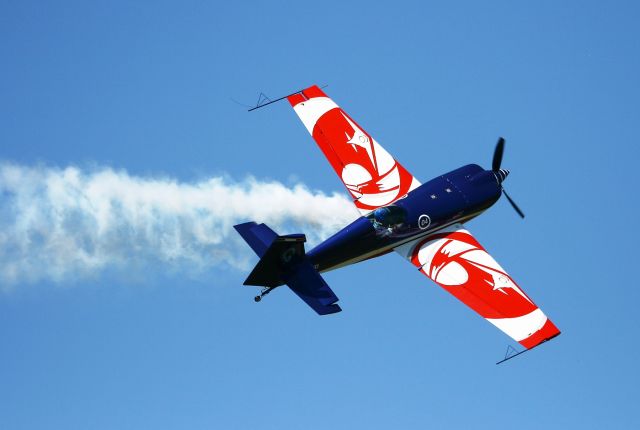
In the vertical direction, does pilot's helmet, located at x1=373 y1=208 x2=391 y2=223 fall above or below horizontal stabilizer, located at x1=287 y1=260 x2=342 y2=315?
above

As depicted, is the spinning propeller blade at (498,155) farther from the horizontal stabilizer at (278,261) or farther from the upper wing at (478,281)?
the horizontal stabilizer at (278,261)

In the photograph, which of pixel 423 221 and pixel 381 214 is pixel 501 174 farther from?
pixel 381 214

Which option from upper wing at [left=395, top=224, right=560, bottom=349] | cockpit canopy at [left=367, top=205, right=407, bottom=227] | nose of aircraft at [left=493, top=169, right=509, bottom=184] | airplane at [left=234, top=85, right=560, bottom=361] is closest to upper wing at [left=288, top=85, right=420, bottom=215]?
airplane at [left=234, top=85, right=560, bottom=361]

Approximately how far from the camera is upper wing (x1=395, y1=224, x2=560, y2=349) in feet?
104

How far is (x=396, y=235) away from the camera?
3397 cm

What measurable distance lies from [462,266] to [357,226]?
10.8ft

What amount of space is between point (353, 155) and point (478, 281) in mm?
6241

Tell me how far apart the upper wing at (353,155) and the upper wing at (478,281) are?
210 cm

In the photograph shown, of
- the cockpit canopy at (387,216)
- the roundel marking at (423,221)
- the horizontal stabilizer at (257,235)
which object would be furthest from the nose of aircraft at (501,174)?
the horizontal stabilizer at (257,235)

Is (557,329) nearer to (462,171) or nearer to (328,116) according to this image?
(462,171)

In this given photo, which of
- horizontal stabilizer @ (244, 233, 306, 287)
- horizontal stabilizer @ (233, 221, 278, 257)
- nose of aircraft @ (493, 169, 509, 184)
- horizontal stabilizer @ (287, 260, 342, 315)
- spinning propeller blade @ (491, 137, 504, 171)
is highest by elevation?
spinning propeller blade @ (491, 137, 504, 171)

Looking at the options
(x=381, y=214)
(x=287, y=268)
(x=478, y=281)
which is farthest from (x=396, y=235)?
(x=287, y=268)

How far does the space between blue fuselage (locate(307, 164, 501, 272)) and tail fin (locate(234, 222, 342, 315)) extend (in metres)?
1.39

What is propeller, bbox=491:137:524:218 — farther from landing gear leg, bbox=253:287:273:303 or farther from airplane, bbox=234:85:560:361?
landing gear leg, bbox=253:287:273:303
